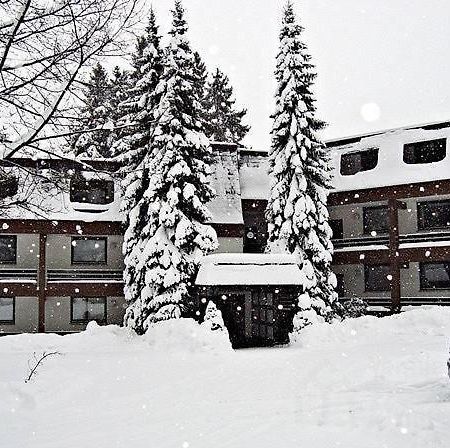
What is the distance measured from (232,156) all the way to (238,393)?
66.1ft

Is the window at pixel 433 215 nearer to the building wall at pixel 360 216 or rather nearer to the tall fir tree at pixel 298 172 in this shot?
the building wall at pixel 360 216

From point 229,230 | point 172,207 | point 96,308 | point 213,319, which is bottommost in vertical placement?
point 96,308

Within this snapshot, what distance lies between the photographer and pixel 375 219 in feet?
95.8

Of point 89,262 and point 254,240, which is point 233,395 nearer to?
point 89,262

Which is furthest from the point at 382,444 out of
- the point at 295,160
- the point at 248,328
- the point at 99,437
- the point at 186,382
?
the point at 295,160

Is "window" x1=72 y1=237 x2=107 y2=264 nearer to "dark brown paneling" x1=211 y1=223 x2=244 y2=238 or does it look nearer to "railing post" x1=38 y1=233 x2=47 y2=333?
"railing post" x1=38 y1=233 x2=47 y2=333

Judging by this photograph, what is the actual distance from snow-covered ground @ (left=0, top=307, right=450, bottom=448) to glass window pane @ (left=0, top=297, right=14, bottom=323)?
6499 millimetres

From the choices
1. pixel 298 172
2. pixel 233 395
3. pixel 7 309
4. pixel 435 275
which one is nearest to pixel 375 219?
pixel 435 275

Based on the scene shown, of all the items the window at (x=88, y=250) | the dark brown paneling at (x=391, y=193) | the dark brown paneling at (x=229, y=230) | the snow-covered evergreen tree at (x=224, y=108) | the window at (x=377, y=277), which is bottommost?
the window at (x=377, y=277)

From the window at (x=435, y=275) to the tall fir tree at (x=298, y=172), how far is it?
5.46 meters

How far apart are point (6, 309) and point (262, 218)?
13533 millimetres

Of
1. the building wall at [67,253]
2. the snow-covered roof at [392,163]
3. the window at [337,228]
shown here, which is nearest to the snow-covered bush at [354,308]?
the window at [337,228]

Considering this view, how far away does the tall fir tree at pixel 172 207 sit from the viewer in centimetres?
2184

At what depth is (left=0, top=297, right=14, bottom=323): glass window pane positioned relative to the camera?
25.5 metres
